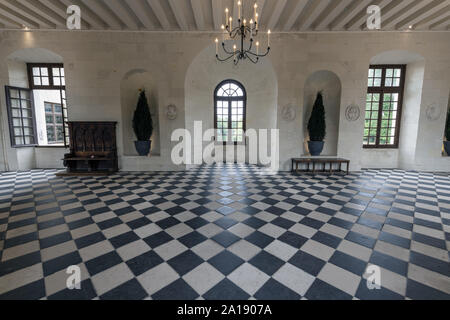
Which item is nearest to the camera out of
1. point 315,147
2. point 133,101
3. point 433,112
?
point 433,112

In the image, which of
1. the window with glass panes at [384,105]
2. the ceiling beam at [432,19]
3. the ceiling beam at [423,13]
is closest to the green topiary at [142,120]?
the window with glass panes at [384,105]

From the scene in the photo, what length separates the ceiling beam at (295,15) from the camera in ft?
14.8

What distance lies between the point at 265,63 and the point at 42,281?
637 centimetres

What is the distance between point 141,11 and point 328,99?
18.2 ft

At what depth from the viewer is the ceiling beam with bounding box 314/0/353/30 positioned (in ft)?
15.0

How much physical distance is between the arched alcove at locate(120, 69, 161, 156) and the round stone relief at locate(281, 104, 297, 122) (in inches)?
151

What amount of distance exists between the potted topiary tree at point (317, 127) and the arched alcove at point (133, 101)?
4.66 metres

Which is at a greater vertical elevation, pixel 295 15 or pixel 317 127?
pixel 295 15

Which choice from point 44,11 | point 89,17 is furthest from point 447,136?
point 44,11

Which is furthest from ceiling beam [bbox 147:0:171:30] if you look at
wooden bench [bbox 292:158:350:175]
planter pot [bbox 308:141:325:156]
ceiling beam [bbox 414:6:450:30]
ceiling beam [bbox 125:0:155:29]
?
ceiling beam [bbox 414:6:450:30]

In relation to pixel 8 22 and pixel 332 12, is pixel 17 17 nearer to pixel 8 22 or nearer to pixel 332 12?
pixel 8 22

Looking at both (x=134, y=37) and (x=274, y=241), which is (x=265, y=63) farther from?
(x=274, y=241)

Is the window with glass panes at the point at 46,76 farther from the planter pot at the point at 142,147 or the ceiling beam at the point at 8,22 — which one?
the planter pot at the point at 142,147

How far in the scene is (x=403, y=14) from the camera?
4938 mm
